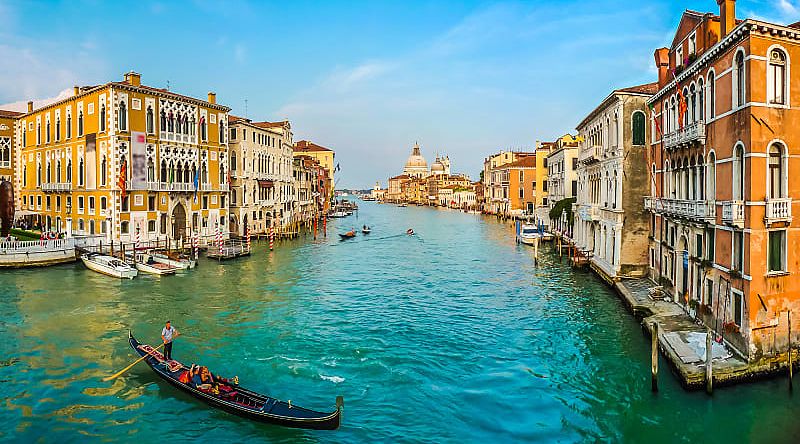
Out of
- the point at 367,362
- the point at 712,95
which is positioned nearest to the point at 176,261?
the point at 367,362

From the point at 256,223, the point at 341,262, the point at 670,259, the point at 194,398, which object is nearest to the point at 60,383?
the point at 194,398

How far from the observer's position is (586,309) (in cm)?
1794

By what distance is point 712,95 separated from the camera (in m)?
12.8

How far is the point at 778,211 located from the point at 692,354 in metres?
3.21

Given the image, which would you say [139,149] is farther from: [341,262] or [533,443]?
[533,443]

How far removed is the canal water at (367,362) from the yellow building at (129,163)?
6286 mm

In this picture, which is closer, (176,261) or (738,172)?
(738,172)

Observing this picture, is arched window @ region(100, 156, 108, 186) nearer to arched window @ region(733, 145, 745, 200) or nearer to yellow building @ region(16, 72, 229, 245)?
yellow building @ region(16, 72, 229, 245)

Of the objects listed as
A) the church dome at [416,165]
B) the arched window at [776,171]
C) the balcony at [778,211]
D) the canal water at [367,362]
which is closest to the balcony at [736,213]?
the balcony at [778,211]

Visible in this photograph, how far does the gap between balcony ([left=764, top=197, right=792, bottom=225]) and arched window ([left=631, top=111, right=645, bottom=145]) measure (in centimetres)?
984

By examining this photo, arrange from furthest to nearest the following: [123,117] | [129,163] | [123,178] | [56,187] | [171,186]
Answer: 1. [56,187]
2. [171,186]
3. [129,163]
4. [123,117]
5. [123,178]

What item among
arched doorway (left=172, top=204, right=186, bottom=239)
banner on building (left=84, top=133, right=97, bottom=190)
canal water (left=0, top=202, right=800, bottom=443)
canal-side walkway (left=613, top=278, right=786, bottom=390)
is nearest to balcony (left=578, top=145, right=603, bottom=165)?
canal water (left=0, top=202, right=800, bottom=443)

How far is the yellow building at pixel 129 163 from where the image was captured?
95.0 ft

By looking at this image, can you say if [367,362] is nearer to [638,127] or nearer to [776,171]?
[776,171]
